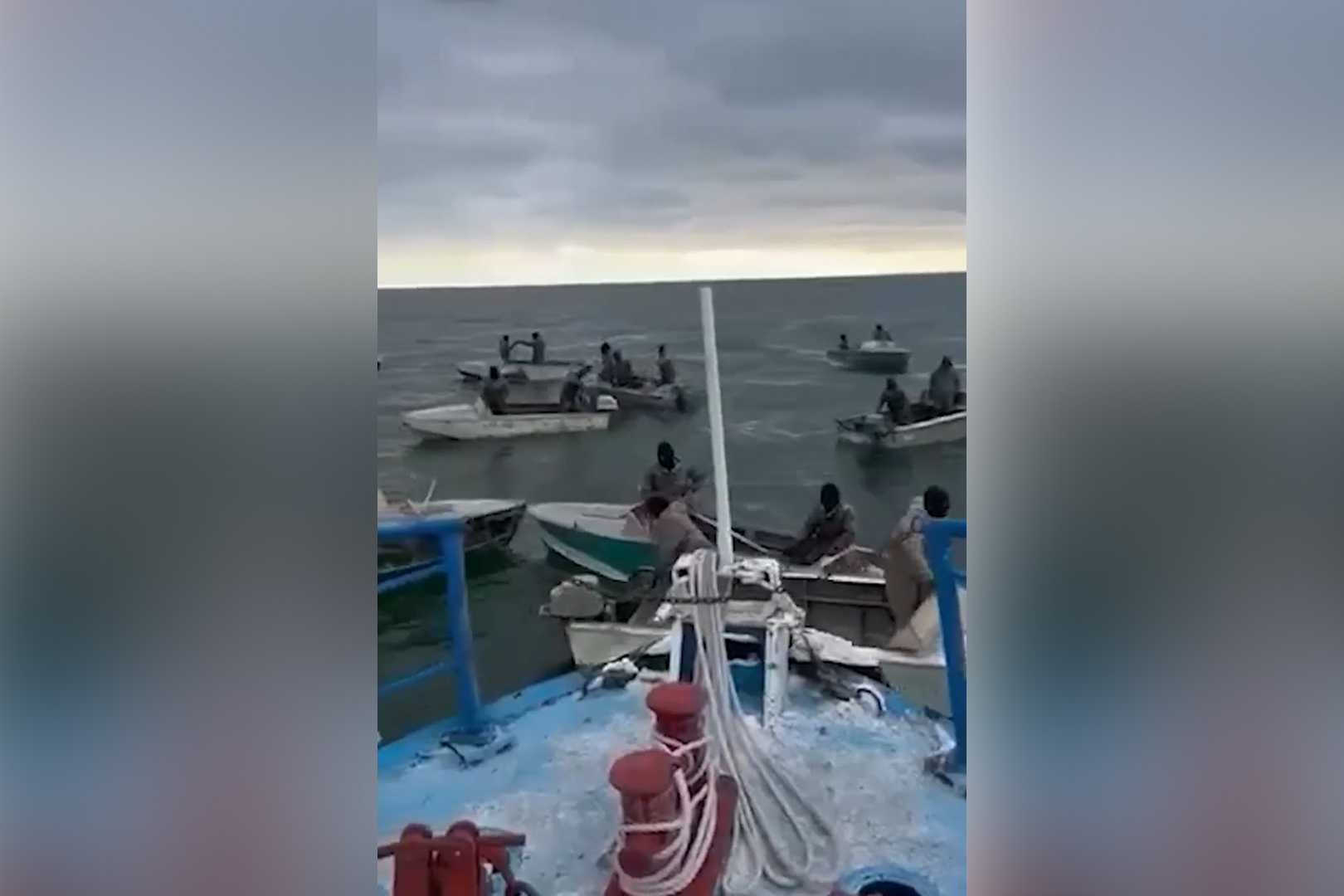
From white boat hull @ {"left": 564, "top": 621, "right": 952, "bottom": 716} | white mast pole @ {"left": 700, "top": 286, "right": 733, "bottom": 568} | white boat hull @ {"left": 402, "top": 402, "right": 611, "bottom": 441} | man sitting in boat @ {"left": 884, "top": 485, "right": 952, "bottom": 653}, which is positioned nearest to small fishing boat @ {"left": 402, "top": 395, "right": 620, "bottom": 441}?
white boat hull @ {"left": 402, "top": 402, "right": 611, "bottom": 441}

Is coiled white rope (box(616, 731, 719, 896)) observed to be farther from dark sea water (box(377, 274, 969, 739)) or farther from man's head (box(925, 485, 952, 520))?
man's head (box(925, 485, 952, 520))

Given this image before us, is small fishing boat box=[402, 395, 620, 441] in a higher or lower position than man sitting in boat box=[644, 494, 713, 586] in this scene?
higher

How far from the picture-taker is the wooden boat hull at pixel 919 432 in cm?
→ 119

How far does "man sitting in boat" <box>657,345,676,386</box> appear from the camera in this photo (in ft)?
4.01

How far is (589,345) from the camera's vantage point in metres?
1.25

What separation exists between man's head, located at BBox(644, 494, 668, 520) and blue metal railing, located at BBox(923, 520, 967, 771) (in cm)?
27

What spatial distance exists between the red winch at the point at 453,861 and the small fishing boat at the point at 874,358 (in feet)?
1.96

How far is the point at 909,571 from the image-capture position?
1.20 meters

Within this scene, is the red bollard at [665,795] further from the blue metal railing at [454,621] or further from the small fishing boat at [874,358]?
the small fishing boat at [874,358]

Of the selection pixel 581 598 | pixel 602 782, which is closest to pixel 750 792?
pixel 602 782

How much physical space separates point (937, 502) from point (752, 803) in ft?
1.19
